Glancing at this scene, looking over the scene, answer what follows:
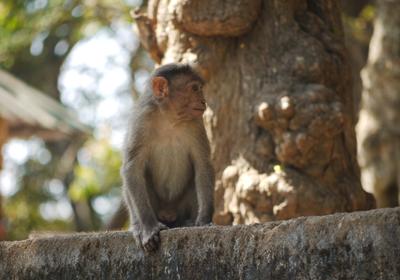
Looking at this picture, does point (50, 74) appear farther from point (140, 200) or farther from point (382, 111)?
point (140, 200)

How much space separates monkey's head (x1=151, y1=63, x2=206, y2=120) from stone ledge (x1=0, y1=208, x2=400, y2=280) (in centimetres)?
145

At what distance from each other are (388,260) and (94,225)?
19.5 m

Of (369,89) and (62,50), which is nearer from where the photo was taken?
(369,89)

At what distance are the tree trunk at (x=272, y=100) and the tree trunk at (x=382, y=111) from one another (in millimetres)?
3716

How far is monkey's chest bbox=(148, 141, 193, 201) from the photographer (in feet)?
20.7

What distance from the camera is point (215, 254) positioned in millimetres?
4504

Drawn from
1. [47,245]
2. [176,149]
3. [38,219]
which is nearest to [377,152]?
[176,149]

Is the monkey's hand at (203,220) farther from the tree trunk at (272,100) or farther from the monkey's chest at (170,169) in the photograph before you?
the tree trunk at (272,100)

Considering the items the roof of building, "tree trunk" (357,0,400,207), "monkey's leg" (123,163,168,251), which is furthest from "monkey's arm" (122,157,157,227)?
the roof of building

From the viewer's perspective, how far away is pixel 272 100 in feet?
22.1

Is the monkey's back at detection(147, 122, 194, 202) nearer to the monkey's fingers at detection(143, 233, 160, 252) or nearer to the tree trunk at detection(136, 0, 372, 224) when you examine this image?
the tree trunk at detection(136, 0, 372, 224)

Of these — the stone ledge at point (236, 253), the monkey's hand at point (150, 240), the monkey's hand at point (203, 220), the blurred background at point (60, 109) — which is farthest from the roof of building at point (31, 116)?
the monkey's hand at point (150, 240)

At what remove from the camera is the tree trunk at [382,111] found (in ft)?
35.7

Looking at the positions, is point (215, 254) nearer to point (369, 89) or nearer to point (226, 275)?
point (226, 275)
